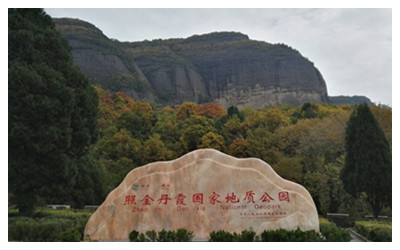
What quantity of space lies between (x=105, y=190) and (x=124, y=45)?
55.7 meters

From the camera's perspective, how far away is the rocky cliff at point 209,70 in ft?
173

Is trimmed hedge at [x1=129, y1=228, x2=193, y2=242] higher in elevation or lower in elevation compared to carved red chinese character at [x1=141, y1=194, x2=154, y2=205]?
lower

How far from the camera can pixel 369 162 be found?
12164mm

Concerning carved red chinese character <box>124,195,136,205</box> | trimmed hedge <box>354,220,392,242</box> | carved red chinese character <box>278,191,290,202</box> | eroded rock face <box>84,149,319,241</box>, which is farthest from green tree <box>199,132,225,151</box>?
carved red chinese character <box>278,191,290,202</box>

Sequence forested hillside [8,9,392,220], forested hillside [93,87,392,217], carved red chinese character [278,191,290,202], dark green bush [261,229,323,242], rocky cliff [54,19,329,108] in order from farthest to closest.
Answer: rocky cliff [54,19,329,108] < forested hillside [93,87,392,217] < forested hillside [8,9,392,220] < carved red chinese character [278,191,290,202] < dark green bush [261,229,323,242]

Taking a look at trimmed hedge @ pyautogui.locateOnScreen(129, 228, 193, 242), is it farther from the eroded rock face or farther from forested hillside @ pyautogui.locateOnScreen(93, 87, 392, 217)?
forested hillside @ pyautogui.locateOnScreen(93, 87, 392, 217)

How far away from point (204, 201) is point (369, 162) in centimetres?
586

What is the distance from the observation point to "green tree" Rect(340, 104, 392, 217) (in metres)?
12.0

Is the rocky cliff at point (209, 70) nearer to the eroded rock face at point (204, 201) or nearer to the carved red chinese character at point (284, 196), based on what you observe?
the eroded rock face at point (204, 201)

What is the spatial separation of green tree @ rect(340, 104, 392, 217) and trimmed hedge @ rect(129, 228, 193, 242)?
251 inches

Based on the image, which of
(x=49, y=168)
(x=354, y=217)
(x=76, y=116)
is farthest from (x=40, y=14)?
(x=354, y=217)

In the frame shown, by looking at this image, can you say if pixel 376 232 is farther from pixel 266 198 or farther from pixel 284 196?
pixel 266 198

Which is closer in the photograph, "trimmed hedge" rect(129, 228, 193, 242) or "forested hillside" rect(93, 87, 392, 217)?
"trimmed hedge" rect(129, 228, 193, 242)

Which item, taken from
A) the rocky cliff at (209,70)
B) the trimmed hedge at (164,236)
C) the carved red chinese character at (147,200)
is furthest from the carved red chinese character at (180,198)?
the rocky cliff at (209,70)
